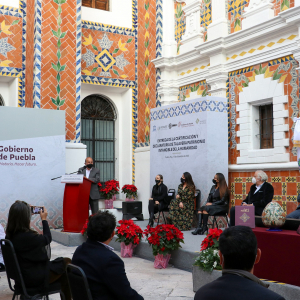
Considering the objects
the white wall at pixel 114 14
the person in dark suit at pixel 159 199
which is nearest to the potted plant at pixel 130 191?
the person in dark suit at pixel 159 199

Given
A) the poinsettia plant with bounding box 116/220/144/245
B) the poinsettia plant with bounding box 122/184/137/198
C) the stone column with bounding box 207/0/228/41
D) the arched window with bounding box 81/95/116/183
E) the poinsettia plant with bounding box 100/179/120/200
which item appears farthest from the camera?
the arched window with bounding box 81/95/116/183

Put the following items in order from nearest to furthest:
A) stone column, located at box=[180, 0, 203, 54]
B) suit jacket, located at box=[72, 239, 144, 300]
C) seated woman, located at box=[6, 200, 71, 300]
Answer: suit jacket, located at box=[72, 239, 144, 300]
seated woman, located at box=[6, 200, 71, 300]
stone column, located at box=[180, 0, 203, 54]

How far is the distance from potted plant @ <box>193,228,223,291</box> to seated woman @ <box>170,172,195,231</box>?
3.31 m

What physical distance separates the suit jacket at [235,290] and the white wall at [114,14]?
10.2 meters

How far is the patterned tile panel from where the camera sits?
7617 mm

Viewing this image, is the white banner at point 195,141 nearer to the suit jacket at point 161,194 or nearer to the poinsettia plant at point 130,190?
the suit jacket at point 161,194

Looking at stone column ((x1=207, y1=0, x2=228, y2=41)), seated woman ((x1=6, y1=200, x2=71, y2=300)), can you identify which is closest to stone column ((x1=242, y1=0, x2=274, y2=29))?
stone column ((x1=207, y1=0, x2=228, y2=41))

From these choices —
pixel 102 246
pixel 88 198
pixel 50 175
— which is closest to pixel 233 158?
pixel 88 198

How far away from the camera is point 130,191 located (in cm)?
1095

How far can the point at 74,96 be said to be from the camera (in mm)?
9969

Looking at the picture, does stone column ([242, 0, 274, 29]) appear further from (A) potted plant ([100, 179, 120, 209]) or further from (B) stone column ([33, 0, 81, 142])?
(A) potted plant ([100, 179, 120, 209])

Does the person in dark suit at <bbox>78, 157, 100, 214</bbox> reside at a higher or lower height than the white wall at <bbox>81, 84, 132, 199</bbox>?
lower

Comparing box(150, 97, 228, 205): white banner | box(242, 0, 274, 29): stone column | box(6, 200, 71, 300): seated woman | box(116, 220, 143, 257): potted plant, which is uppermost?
box(242, 0, 274, 29): stone column

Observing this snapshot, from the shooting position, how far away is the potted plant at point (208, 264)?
4484mm
